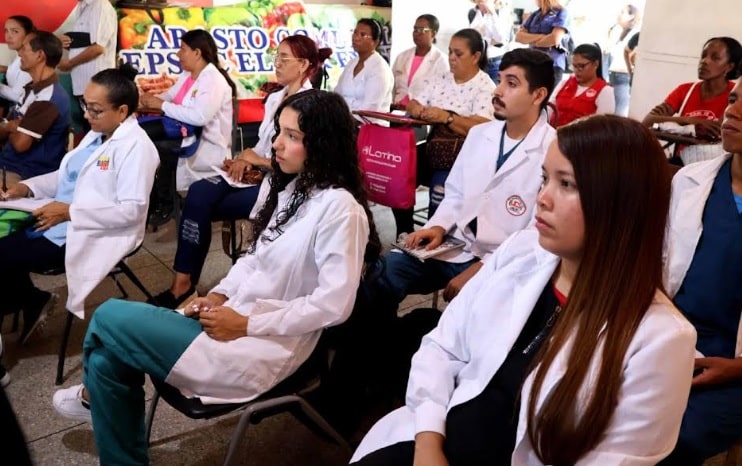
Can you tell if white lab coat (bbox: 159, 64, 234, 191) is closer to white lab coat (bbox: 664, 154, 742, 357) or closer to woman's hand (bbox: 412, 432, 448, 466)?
white lab coat (bbox: 664, 154, 742, 357)

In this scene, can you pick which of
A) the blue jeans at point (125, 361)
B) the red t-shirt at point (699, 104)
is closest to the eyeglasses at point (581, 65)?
the red t-shirt at point (699, 104)

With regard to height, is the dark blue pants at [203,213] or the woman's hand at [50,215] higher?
the woman's hand at [50,215]

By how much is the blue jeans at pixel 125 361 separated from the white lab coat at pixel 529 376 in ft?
1.88

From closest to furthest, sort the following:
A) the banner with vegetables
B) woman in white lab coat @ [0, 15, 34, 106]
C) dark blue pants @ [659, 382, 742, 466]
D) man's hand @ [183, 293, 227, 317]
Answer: dark blue pants @ [659, 382, 742, 466] → man's hand @ [183, 293, 227, 317] → woman in white lab coat @ [0, 15, 34, 106] → the banner with vegetables

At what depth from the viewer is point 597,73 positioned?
4305 mm

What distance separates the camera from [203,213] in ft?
9.73

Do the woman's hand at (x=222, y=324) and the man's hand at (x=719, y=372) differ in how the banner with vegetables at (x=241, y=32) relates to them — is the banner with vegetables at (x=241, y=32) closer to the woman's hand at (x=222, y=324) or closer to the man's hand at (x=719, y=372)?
the woman's hand at (x=222, y=324)

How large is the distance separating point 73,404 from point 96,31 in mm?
3582

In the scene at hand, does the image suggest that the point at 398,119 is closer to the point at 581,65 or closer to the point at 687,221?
the point at 687,221

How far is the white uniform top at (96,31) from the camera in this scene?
15.3 feet

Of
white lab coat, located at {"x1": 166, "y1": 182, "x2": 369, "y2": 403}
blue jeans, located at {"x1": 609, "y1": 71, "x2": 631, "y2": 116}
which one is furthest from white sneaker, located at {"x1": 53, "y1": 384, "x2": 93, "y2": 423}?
blue jeans, located at {"x1": 609, "y1": 71, "x2": 631, "y2": 116}

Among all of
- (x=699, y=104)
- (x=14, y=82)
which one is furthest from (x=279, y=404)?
(x=14, y=82)

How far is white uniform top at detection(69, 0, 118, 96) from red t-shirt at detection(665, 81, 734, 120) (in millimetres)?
3956

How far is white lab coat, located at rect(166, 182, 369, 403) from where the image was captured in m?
1.59
